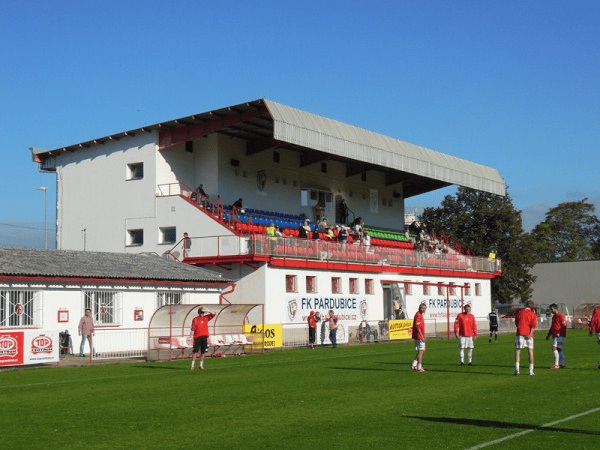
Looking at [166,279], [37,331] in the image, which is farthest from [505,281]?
[37,331]

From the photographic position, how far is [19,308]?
1469 inches

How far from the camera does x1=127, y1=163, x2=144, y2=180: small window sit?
5353 cm

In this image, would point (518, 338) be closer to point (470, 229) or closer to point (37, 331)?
point (37, 331)

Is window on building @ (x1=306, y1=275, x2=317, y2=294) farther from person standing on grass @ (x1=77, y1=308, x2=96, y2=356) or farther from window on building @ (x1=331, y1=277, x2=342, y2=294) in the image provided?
person standing on grass @ (x1=77, y1=308, x2=96, y2=356)

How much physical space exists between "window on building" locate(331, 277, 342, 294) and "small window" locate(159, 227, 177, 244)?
9.42 metres

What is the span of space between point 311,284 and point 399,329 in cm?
546

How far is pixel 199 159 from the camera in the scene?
180 feet

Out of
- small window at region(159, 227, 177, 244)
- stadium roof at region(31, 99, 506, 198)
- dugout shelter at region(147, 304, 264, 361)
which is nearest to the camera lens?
dugout shelter at region(147, 304, 264, 361)

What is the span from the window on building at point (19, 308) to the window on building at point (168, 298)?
7.00 m

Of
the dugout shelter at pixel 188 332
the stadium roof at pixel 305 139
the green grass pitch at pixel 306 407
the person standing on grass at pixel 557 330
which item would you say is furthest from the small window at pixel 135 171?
the person standing on grass at pixel 557 330

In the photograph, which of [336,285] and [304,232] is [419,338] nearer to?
[304,232]

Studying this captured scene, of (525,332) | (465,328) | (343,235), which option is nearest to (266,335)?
(343,235)

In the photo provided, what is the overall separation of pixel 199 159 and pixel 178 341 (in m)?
19.9

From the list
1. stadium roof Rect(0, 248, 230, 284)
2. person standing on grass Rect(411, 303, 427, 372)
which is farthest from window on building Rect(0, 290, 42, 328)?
person standing on grass Rect(411, 303, 427, 372)
